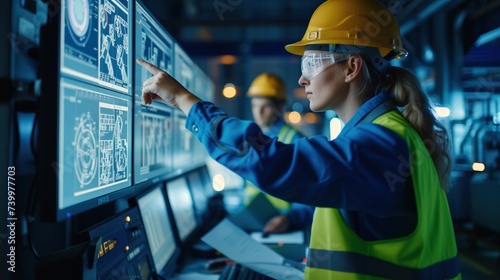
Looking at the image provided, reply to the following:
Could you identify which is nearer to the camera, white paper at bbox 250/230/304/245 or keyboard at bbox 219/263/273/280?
keyboard at bbox 219/263/273/280

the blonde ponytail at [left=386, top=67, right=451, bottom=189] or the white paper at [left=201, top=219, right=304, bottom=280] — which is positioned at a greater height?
the blonde ponytail at [left=386, top=67, right=451, bottom=189]

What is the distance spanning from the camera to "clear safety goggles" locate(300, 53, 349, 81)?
1.14m

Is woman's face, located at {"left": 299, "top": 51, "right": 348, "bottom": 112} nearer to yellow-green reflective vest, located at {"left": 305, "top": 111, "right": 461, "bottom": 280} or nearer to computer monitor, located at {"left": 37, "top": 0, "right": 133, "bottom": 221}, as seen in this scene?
yellow-green reflective vest, located at {"left": 305, "top": 111, "right": 461, "bottom": 280}

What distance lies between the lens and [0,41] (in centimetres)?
96

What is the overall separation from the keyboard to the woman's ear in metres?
0.73

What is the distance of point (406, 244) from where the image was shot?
1.00 metres

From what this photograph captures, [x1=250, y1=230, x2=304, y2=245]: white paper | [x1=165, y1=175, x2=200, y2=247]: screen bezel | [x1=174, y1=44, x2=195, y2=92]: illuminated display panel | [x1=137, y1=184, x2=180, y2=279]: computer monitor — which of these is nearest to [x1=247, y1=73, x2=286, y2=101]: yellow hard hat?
[x1=174, y1=44, x2=195, y2=92]: illuminated display panel

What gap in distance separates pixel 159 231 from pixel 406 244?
3.02ft

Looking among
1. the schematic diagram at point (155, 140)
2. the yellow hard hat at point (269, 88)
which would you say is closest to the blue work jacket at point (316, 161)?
the schematic diagram at point (155, 140)

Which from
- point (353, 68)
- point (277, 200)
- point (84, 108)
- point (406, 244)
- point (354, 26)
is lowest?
point (277, 200)

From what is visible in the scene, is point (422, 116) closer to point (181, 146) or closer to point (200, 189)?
point (181, 146)

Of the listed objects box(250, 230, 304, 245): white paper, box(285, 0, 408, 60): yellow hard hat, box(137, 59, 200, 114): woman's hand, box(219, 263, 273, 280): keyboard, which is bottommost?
box(250, 230, 304, 245): white paper

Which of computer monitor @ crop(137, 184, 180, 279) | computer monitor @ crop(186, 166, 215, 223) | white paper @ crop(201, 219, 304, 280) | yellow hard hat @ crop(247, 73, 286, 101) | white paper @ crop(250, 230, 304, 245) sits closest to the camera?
computer monitor @ crop(137, 184, 180, 279)

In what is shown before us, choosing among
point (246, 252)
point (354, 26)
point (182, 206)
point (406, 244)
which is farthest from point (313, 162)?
point (182, 206)
